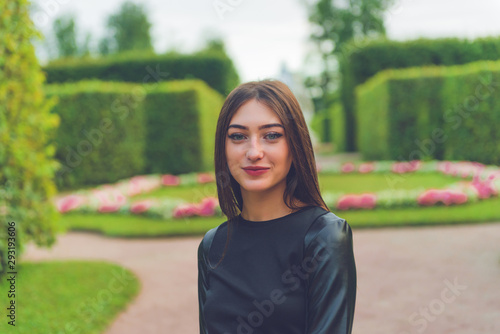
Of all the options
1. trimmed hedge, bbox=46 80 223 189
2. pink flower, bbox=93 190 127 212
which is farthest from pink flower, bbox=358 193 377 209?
trimmed hedge, bbox=46 80 223 189

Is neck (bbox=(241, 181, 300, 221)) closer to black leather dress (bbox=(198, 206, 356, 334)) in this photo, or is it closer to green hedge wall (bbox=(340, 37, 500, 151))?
black leather dress (bbox=(198, 206, 356, 334))

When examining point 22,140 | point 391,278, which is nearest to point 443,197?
point 391,278

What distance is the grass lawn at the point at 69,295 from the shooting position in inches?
138

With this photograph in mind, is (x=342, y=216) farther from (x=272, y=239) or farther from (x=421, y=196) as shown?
(x=272, y=239)

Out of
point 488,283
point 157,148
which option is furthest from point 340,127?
point 488,283

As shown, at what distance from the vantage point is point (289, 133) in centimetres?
147

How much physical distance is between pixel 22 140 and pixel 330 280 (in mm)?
4211

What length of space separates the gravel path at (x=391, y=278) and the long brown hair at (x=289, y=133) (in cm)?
232

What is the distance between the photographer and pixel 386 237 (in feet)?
20.4

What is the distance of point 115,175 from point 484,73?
10.6 meters

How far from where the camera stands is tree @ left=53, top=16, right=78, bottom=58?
4331 cm

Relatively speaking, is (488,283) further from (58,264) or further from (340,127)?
(340,127)

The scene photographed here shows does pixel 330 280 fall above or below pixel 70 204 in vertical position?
above

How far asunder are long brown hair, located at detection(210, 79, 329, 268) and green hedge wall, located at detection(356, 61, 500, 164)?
39.5 ft
